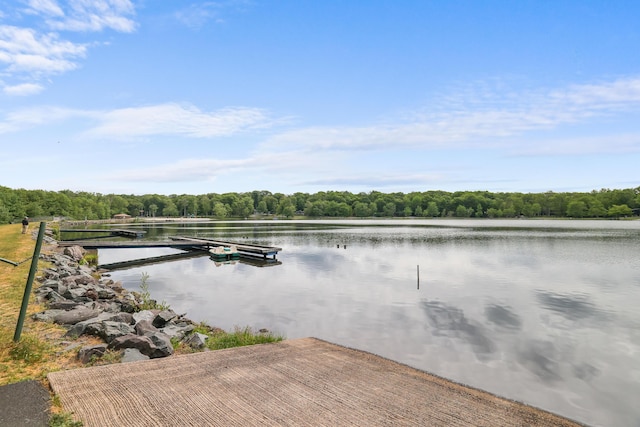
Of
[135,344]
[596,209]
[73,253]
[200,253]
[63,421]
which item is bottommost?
[200,253]

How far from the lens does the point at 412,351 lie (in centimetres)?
1366

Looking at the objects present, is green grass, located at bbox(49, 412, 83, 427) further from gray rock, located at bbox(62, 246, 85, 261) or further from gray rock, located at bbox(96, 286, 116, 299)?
gray rock, located at bbox(62, 246, 85, 261)

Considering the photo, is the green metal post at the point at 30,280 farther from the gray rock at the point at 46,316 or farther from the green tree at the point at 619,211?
the green tree at the point at 619,211

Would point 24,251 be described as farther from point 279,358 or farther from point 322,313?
point 279,358

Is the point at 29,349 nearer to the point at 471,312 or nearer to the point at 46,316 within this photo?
the point at 46,316

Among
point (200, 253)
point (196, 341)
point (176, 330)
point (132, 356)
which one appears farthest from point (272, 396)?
point (200, 253)

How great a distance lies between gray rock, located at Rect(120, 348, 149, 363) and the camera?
884cm

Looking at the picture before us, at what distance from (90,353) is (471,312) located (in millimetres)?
15599

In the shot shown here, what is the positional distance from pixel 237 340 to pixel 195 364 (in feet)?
10.2

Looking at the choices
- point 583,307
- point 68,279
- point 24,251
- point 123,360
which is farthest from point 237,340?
point 24,251

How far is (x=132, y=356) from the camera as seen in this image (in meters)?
8.97

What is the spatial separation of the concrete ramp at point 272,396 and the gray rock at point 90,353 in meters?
0.86

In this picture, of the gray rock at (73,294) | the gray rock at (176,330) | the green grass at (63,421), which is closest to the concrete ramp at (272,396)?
the green grass at (63,421)

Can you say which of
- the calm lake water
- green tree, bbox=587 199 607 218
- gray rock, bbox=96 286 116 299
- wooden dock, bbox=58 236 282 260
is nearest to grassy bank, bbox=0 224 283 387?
gray rock, bbox=96 286 116 299
